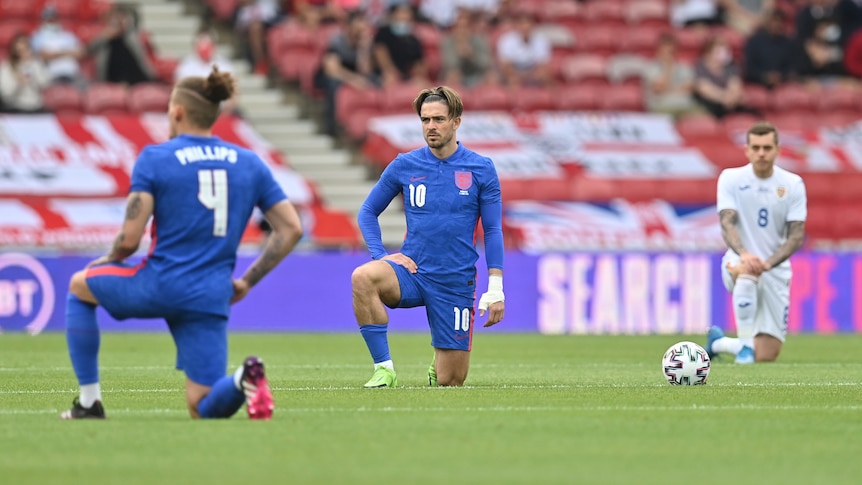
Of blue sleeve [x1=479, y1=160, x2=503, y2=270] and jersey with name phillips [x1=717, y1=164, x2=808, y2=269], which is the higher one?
blue sleeve [x1=479, y1=160, x2=503, y2=270]

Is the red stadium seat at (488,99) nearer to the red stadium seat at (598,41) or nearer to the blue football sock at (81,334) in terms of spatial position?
the red stadium seat at (598,41)

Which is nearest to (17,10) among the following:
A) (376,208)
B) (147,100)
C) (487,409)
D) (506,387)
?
(147,100)

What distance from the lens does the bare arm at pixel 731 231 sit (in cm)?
1482

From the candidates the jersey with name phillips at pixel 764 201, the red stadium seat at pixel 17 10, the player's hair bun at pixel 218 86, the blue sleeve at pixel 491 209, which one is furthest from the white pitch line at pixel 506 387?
the red stadium seat at pixel 17 10

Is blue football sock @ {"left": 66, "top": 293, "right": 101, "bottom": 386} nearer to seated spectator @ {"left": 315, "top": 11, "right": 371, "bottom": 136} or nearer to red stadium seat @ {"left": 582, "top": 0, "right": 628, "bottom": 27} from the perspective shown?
seated spectator @ {"left": 315, "top": 11, "right": 371, "bottom": 136}

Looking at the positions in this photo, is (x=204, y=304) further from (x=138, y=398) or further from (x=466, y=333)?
(x=466, y=333)

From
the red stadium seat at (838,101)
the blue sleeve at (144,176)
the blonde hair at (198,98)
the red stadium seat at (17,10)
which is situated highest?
the red stadium seat at (17,10)

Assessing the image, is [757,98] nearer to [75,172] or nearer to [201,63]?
[201,63]

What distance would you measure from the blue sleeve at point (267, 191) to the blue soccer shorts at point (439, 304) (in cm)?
278

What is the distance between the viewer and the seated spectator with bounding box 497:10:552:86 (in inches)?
1046

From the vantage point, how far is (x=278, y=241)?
857cm

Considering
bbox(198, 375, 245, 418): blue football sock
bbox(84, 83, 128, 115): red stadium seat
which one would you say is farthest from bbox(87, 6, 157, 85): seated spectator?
bbox(198, 375, 245, 418): blue football sock

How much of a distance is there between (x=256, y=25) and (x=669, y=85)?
6667 mm

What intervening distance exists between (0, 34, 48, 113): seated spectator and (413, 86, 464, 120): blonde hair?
13.6m
